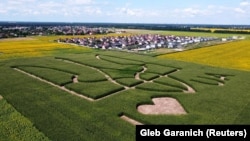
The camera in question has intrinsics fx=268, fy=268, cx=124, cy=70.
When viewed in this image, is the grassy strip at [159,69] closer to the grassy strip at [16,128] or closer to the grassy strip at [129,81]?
the grassy strip at [129,81]

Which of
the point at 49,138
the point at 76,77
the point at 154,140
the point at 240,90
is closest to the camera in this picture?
the point at 154,140

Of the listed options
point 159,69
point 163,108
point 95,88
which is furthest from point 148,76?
point 163,108

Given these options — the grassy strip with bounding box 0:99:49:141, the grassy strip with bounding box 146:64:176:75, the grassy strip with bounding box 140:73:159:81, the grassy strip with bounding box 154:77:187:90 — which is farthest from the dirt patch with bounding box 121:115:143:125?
the grassy strip with bounding box 146:64:176:75

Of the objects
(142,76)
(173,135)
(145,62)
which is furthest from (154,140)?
(145,62)

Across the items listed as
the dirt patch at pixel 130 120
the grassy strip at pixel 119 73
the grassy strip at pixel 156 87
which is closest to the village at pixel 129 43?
the grassy strip at pixel 119 73

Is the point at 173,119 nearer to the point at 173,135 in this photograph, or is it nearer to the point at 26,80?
the point at 173,135
